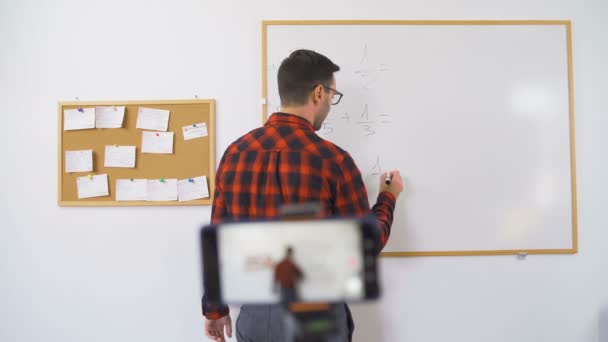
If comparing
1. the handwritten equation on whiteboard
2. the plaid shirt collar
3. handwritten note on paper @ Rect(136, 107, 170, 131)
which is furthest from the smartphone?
handwritten note on paper @ Rect(136, 107, 170, 131)

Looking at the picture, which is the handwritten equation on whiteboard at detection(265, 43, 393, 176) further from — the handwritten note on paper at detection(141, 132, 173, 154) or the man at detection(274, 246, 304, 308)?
the man at detection(274, 246, 304, 308)

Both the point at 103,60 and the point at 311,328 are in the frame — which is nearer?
the point at 311,328

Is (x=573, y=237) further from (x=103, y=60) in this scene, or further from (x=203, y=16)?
(x=103, y=60)

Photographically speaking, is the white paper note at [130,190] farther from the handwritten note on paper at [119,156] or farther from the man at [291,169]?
the man at [291,169]

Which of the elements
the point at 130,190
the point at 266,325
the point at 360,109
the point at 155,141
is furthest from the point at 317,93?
the point at 130,190

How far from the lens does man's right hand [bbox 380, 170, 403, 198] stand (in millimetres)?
1354

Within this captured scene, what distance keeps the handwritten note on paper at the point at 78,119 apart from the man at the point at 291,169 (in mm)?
839

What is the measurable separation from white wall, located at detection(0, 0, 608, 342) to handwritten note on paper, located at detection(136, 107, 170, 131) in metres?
0.07

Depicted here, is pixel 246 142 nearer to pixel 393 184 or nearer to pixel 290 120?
pixel 290 120

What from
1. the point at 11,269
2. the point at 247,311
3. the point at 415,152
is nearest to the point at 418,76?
the point at 415,152

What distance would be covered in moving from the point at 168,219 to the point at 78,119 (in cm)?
58

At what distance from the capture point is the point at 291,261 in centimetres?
41

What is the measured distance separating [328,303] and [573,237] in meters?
1.57

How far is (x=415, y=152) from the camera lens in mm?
1490
